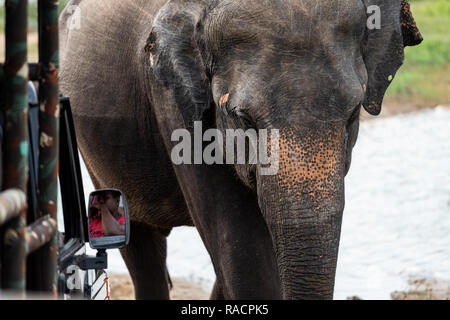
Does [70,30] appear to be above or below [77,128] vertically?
above

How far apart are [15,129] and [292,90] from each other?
177 cm

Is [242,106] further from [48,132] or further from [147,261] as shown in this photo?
[147,261]

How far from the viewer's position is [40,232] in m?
2.07

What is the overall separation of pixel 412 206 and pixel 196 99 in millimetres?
5419

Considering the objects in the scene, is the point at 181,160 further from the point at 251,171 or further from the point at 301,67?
the point at 301,67

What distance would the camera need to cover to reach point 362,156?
11.9 m

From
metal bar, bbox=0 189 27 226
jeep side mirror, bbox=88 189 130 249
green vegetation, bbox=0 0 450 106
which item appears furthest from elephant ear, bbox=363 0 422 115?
green vegetation, bbox=0 0 450 106

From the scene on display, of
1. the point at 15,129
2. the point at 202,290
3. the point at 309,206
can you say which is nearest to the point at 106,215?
the point at 309,206

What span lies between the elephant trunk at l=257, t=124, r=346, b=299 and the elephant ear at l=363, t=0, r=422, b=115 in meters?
0.68

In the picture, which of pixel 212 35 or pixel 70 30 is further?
pixel 70 30
